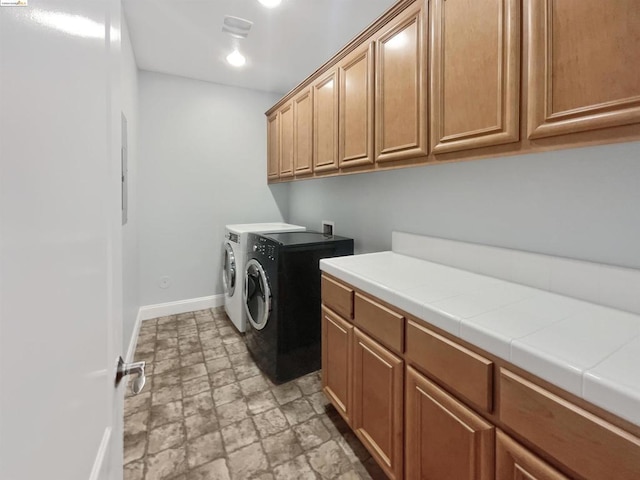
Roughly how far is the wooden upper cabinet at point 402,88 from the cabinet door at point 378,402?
971 millimetres

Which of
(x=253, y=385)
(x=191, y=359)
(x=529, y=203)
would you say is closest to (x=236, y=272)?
(x=191, y=359)

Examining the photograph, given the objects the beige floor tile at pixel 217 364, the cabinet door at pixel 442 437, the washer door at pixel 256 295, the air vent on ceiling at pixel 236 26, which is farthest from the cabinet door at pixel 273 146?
the cabinet door at pixel 442 437

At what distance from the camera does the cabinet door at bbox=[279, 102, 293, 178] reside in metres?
2.81

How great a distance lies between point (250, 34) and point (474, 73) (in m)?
1.85

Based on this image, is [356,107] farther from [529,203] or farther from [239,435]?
[239,435]

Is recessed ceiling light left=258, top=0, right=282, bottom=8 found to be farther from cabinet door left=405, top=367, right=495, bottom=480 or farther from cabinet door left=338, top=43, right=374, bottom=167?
cabinet door left=405, top=367, right=495, bottom=480

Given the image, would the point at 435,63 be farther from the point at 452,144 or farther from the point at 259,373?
the point at 259,373

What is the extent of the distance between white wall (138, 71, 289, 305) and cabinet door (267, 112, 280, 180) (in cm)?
25

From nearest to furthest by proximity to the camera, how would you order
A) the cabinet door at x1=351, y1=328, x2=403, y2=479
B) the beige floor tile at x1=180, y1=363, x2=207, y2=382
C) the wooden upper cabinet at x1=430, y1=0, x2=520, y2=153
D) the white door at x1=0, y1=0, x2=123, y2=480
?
the white door at x1=0, y1=0, x2=123, y2=480, the wooden upper cabinet at x1=430, y1=0, x2=520, y2=153, the cabinet door at x1=351, y1=328, x2=403, y2=479, the beige floor tile at x1=180, y1=363, x2=207, y2=382

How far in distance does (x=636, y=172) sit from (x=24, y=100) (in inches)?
61.7

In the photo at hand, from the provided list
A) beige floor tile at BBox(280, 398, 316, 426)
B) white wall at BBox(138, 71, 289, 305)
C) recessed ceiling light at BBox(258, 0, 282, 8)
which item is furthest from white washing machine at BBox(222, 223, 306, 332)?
recessed ceiling light at BBox(258, 0, 282, 8)

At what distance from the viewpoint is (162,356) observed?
2.47 m

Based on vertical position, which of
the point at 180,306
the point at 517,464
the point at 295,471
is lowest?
the point at 295,471

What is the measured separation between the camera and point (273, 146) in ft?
10.7
